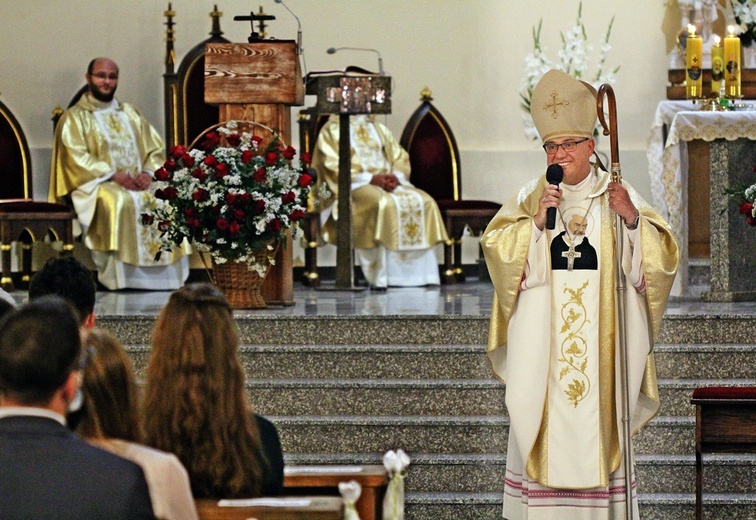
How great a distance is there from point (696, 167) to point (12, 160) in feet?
15.8

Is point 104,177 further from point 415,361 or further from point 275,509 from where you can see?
point 275,509

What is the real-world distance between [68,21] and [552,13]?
3906 mm

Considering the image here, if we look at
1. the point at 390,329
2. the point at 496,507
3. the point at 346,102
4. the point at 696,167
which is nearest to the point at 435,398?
the point at 390,329

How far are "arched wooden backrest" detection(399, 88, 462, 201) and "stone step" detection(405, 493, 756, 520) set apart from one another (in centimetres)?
442

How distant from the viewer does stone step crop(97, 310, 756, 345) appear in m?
6.50

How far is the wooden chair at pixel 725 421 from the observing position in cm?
495

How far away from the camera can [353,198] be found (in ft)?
30.6

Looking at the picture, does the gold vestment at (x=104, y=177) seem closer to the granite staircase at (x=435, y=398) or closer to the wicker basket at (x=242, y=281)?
the wicker basket at (x=242, y=281)

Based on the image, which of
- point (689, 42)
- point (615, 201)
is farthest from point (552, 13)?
point (615, 201)

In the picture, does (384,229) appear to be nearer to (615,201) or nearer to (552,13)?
(552,13)

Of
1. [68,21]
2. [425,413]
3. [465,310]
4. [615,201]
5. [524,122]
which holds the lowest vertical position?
[425,413]

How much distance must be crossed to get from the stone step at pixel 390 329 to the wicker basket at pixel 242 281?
0.30m

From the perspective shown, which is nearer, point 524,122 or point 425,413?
point 425,413

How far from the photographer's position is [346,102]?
8234mm
